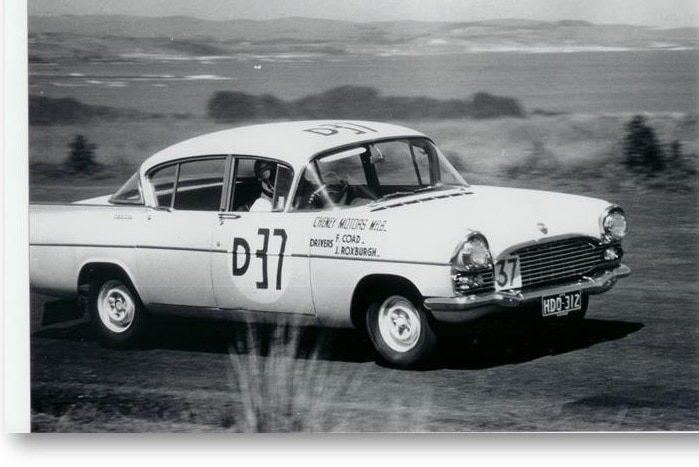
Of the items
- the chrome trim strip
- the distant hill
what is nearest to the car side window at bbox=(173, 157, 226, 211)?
the distant hill

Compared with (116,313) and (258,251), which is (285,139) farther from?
(116,313)

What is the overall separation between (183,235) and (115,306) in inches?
30.6

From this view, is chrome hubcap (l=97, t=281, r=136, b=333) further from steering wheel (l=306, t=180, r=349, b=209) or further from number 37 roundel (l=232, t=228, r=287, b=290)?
steering wheel (l=306, t=180, r=349, b=209)

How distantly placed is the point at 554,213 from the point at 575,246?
0.74ft

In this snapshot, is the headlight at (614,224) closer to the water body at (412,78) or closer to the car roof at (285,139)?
the water body at (412,78)

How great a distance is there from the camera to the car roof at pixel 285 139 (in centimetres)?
652

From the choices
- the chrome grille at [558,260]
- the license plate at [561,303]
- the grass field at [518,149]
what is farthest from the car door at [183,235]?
the license plate at [561,303]

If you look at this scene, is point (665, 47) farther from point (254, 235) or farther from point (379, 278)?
point (254, 235)

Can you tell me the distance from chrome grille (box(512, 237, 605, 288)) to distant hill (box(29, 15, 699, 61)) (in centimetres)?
137

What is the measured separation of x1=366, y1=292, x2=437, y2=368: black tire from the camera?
19.6 ft

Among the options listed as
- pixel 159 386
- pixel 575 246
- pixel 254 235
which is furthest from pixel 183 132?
pixel 575 246

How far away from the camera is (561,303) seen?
20.0 ft

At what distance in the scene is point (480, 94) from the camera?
6938 millimetres

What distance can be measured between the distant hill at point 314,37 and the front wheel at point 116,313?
153 cm
